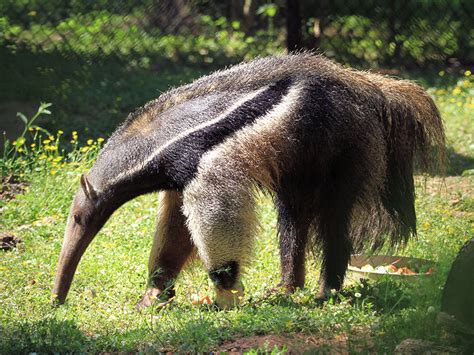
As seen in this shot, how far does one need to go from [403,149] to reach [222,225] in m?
1.43

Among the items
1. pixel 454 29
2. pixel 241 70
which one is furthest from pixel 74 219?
pixel 454 29

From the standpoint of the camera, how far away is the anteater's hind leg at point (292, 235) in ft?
19.7

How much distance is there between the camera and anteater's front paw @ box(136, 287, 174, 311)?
597cm

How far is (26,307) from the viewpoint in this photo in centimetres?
595

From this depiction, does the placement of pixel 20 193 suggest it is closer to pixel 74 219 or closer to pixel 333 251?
pixel 74 219

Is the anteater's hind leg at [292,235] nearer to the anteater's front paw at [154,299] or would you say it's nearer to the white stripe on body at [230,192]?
the white stripe on body at [230,192]

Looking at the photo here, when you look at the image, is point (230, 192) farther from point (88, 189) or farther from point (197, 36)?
point (197, 36)

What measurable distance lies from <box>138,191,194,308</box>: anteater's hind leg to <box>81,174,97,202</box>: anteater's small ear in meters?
0.55

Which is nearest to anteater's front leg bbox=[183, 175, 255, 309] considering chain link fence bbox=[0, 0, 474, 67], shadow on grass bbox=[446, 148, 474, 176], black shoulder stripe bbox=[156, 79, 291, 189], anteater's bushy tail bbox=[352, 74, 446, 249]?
black shoulder stripe bbox=[156, 79, 291, 189]

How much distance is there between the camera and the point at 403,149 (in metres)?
6.07

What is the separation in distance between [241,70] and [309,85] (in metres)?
0.55

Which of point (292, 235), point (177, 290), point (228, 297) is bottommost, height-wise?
point (177, 290)

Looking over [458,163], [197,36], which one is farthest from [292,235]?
[197,36]

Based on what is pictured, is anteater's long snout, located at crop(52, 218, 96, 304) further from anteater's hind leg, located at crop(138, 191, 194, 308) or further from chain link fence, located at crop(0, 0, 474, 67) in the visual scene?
chain link fence, located at crop(0, 0, 474, 67)
